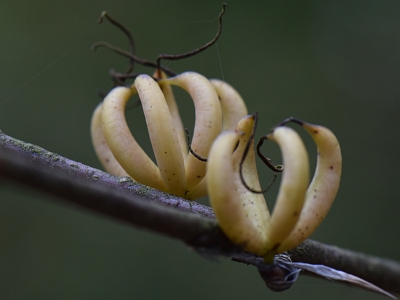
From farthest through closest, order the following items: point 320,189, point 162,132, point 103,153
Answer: point 103,153
point 162,132
point 320,189

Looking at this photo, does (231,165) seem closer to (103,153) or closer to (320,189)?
(320,189)

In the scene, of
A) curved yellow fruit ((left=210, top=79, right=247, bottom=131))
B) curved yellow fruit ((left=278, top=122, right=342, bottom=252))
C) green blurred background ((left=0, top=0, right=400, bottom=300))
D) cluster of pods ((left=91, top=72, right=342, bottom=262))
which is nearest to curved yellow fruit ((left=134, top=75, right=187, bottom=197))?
cluster of pods ((left=91, top=72, right=342, bottom=262))

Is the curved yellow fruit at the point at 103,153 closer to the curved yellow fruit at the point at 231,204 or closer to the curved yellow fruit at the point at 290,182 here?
the curved yellow fruit at the point at 231,204

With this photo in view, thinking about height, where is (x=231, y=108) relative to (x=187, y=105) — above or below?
above

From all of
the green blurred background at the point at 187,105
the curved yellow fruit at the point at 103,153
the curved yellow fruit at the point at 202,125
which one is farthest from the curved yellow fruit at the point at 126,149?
the green blurred background at the point at 187,105

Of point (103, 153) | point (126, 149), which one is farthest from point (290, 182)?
point (103, 153)

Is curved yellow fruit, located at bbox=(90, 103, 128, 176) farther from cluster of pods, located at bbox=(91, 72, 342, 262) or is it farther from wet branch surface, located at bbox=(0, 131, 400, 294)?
wet branch surface, located at bbox=(0, 131, 400, 294)
